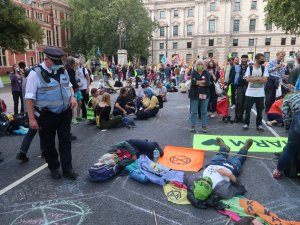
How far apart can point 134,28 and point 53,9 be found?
17472 mm

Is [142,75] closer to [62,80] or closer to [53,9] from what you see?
[62,80]

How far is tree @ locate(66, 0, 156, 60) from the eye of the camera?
4500 centimetres

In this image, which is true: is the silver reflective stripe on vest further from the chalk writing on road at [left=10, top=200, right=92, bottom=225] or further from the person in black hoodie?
the person in black hoodie

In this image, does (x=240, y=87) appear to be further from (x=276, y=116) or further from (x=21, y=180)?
(x=21, y=180)

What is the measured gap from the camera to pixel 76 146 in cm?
588

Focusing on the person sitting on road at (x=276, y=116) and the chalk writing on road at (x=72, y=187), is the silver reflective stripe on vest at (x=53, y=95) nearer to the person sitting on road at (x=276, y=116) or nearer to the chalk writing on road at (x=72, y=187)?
the chalk writing on road at (x=72, y=187)

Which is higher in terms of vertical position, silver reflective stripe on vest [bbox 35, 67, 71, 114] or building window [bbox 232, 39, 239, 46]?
building window [bbox 232, 39, 239, 46]

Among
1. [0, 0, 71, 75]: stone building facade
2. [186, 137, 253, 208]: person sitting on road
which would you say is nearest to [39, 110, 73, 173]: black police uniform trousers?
[186, 137, 253, 208]: person sitting on road

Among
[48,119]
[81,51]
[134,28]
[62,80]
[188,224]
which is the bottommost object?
[188,224]

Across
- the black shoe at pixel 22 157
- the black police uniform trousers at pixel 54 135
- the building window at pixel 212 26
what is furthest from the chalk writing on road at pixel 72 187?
the building window at pixel 212 26

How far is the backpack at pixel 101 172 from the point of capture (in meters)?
4.10

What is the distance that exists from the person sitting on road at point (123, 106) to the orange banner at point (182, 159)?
3.49m

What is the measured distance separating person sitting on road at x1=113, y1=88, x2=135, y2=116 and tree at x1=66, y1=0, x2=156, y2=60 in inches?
1482

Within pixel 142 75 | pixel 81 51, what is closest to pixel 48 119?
pixel 142 75
